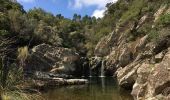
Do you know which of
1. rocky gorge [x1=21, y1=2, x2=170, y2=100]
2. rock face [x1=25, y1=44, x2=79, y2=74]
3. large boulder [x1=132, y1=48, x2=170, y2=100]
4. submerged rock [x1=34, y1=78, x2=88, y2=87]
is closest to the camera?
large boulder [x1=132, y1=48, x2=170, y2=100]

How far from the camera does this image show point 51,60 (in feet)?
195

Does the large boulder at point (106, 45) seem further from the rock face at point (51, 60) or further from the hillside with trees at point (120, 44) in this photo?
the rock face at point (51, 60)

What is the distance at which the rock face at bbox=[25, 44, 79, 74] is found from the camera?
57312mm

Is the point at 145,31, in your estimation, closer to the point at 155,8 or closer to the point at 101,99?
the point at 155,8

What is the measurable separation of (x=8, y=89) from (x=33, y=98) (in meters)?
0.52

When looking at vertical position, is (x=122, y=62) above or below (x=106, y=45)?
below

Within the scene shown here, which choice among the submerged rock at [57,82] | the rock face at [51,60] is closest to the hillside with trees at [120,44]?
the rock face at [51,60]

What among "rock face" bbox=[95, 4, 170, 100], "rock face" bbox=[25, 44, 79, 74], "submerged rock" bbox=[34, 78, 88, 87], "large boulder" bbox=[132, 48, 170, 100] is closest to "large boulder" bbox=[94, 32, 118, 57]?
"rock face" bbox=[95, 4, 170, 100]

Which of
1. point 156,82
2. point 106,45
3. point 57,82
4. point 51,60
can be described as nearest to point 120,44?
point 106,45

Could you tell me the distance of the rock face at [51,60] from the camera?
57.3 m

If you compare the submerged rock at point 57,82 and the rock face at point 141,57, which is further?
the submerged rock at point 57,82

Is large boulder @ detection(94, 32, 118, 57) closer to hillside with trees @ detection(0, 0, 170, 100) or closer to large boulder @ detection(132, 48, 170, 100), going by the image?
hillside with trees @ detection(0, 0, 170, 100)

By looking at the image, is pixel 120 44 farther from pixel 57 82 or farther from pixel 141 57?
pixel 141 57

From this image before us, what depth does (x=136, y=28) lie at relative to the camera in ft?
186
